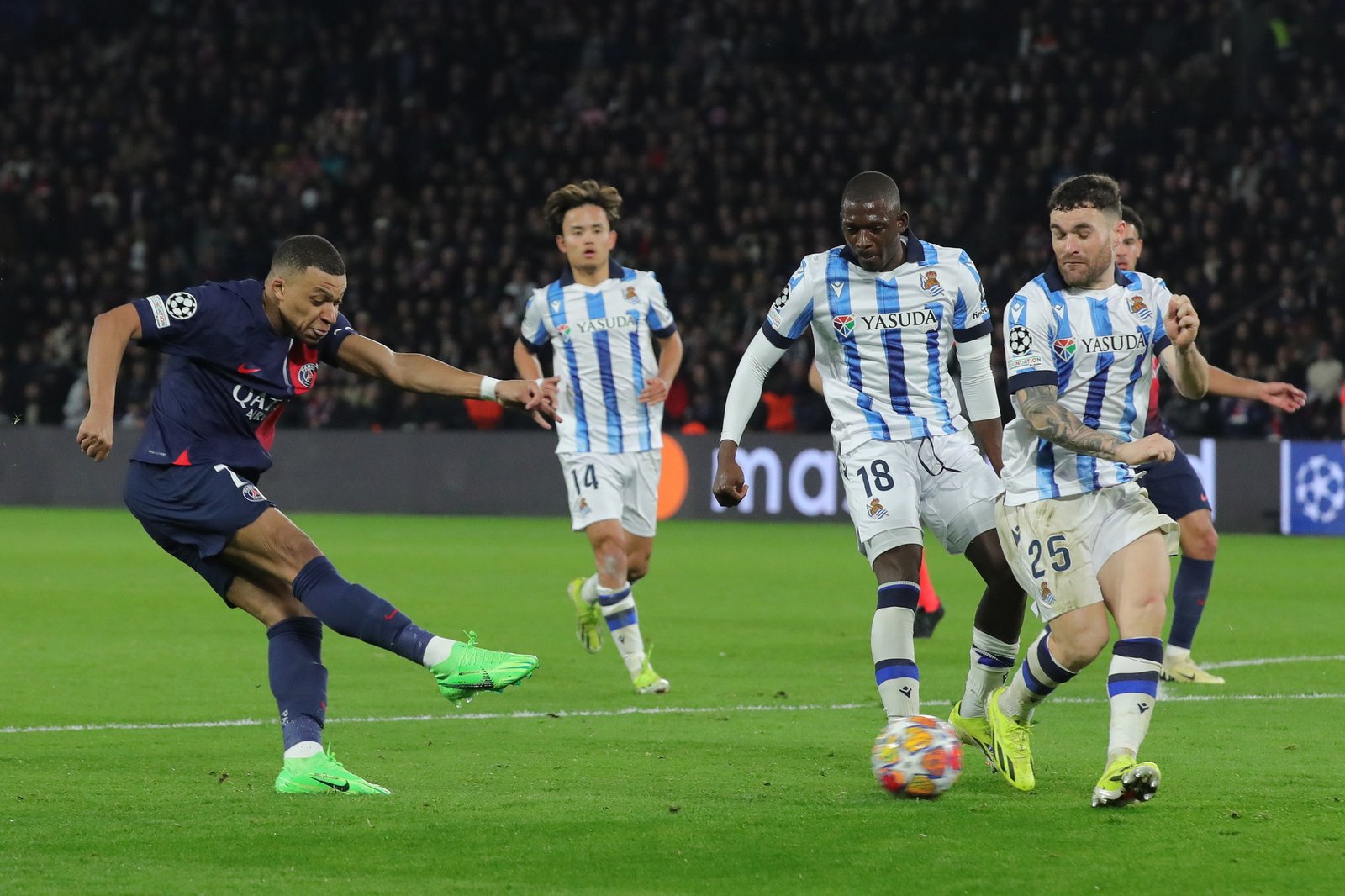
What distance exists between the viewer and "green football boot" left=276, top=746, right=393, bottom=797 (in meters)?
5.98

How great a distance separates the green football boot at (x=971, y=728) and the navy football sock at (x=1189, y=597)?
2548mm

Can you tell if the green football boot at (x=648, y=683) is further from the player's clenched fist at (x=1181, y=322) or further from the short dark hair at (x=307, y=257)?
the player's clenched fist at (x=1181, y=322)

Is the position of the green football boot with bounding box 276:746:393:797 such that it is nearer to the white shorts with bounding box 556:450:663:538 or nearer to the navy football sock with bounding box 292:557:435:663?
the navy football sock with bounding box 292:557:435:663

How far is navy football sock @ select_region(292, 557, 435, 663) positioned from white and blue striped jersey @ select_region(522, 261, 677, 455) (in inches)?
153

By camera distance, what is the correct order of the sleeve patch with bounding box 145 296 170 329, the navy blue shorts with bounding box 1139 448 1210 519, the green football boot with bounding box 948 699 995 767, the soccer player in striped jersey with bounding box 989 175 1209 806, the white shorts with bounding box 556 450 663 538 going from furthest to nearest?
1. the white shorts with bounding box 556 450 663 538
2. the navy blue shorts with bounding box 1139 448 1210 519
3. the green football boot with bounding box 948 699 995 767
4. the sleeve patch with bounding box 145 296 170 329
5. the soccer player in striped jersey with bounding box 989 175 1209 806

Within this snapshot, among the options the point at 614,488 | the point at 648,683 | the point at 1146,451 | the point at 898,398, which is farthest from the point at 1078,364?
the point at 614,488

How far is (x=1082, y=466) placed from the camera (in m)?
6.15

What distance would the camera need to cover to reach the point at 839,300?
6.86 meters

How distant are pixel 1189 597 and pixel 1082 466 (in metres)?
3.30

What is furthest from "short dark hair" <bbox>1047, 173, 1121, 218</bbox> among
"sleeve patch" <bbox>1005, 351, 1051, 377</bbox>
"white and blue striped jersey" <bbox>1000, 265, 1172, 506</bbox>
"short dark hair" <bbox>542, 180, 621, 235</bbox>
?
"short dark hair" <bbox>542, 180, 621, 235</bbox>

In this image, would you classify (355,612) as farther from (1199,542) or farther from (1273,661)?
(1273,661)

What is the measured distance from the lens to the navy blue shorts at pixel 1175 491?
351 inches

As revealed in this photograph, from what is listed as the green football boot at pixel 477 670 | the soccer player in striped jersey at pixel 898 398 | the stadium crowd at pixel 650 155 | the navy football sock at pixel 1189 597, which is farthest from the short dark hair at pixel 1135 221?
the stadium crowd at pixel 650 155

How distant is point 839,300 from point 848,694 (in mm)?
2451
